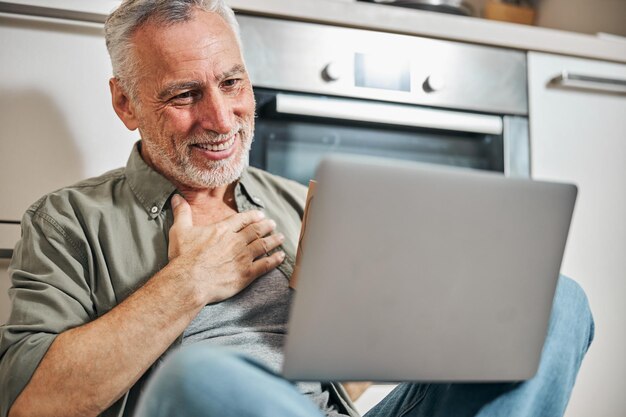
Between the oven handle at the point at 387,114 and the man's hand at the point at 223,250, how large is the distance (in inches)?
15.8

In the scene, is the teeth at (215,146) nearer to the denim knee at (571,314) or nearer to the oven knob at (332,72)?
the oven knob at (332,72)

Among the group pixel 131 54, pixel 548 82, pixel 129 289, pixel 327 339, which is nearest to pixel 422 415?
pixel 327 339

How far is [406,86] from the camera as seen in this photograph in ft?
5.82

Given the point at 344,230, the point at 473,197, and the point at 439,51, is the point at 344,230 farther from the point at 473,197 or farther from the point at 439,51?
the point at 439,51

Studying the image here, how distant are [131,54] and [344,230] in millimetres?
698

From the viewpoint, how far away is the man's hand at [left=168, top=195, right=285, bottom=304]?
1209 millimetres

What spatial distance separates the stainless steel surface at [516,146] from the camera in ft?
6.03

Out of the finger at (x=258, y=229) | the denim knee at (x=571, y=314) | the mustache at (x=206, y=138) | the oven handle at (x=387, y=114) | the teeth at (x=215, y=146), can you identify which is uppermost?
the oven handle at (x=387, y=114)

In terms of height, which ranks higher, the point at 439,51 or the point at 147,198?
the point at 439,51

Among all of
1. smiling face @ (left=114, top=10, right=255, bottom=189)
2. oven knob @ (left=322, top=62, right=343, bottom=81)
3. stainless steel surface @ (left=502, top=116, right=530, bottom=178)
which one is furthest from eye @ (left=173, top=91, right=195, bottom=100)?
stainless steel surface @ (left=502, top=116, right=530, bottom=178)

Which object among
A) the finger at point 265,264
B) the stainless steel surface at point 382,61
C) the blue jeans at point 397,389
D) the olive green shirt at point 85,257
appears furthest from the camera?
the stainless steel surface at point 382,61

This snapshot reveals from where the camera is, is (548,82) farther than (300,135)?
Yes

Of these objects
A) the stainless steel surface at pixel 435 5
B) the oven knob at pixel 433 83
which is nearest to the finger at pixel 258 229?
the oven knob at pixel 433 83

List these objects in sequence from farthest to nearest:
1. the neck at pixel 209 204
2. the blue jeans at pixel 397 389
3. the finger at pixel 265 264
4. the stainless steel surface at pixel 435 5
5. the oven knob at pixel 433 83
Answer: the stainless steel surface at pixel 435 5
the oven knob at pixel 433 83
the neck at pixel 209 204
the finger at pixel 265 264
the blue jeans at pixel 397 389
